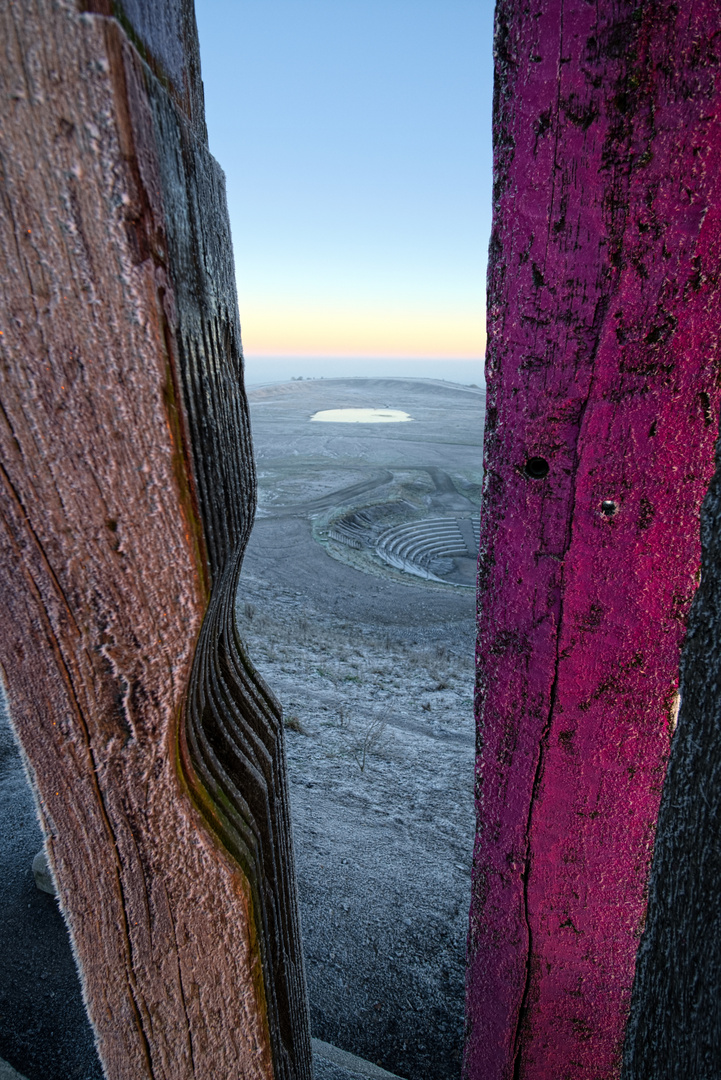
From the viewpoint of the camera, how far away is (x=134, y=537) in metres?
0.55

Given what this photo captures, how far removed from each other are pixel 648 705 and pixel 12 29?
1135 millimetres

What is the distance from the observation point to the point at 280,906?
0.85m

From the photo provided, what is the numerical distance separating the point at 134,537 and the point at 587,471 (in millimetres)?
690

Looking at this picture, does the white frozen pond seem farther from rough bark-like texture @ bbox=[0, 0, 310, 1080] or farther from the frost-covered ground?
rough bark-like texture @ bbox=[0, 0, 310, 1080]

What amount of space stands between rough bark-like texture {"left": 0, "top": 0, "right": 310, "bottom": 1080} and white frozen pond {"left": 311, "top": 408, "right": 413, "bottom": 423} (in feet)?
137

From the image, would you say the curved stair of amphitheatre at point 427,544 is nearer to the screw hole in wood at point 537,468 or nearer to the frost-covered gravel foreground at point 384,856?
the frost-covered gravel foreground at point 384,856

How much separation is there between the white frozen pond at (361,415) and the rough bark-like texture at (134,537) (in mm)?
41842

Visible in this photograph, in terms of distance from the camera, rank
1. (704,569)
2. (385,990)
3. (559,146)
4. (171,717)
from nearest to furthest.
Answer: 1. (171,717)
2. (559,146)
3. (704,569)
4. (385,990)

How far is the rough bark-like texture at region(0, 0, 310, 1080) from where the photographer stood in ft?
1.44

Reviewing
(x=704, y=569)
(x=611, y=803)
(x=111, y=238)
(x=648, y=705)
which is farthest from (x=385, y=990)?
(x=111, y=238)

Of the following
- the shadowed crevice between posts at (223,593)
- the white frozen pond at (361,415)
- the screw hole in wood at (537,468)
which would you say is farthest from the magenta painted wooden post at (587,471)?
the white frozen pond at (361,415)

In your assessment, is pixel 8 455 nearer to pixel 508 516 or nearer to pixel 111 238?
pixel 111 238

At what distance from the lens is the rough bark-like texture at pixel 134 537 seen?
0.44 m

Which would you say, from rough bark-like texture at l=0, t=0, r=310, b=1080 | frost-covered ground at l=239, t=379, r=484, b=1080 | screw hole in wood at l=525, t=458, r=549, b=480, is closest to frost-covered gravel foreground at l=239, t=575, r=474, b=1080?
frost-covered ground at l=239, t=379, r=484, b=1080
